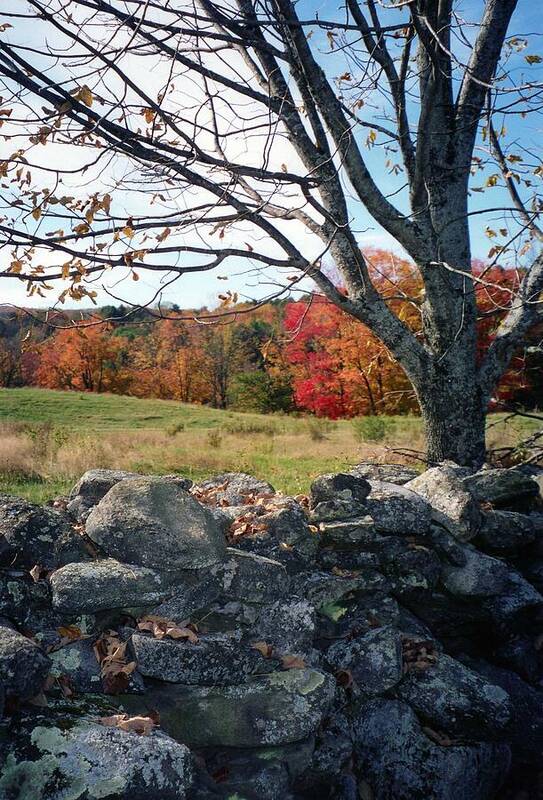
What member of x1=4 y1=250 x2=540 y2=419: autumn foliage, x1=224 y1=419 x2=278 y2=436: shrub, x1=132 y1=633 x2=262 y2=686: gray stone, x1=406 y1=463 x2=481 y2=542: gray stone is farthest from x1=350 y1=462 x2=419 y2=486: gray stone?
x1=4 y1=250 x2=540 y2=419: autumn foliage

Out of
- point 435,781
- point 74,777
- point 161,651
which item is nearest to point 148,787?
point 74,777

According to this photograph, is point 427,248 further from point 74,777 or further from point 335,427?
point 335,427

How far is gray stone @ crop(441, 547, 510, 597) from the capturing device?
4.70 meters

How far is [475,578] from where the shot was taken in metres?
4.71

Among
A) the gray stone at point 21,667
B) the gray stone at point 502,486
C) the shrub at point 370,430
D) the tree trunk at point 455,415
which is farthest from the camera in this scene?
the shrub at point 370,430

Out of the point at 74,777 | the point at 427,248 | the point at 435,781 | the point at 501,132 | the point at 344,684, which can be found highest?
the point at 501,132

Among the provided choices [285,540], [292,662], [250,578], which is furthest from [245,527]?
[292,662]

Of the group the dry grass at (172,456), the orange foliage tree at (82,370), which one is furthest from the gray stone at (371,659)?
the orange foliage tree at (82,370)

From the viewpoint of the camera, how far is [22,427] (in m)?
20.1

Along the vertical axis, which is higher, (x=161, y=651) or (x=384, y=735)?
(x=161, y=651)

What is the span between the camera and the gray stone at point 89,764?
239cm

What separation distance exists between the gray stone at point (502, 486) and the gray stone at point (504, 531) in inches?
12.9

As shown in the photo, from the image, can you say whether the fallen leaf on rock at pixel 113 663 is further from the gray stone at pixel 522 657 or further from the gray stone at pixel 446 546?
the gray stone at pixel 522 657

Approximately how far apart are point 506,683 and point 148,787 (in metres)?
2.98
